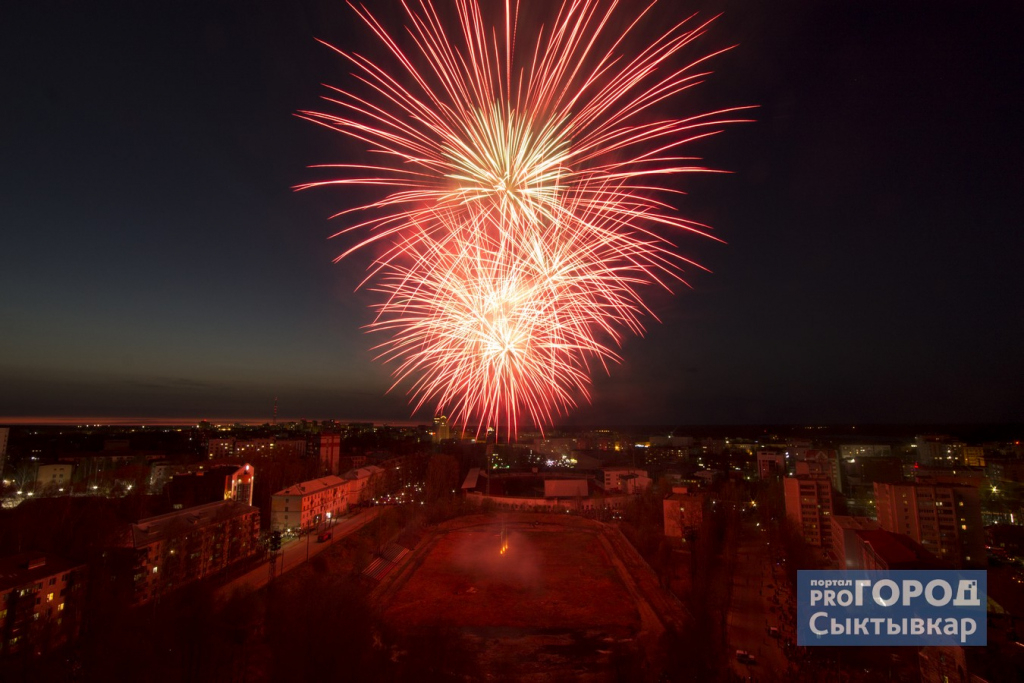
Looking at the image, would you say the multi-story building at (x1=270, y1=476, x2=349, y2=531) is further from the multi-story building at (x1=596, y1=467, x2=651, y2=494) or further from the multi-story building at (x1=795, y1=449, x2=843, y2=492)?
the multi-story building at (x1=795, y1=449, x2=843, y2=492)

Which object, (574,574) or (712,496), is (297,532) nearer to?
(574,574)

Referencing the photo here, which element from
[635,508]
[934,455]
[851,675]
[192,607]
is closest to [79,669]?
[192,607]

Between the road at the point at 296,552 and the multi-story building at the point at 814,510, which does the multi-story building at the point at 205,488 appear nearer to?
the road at the point at 296,552

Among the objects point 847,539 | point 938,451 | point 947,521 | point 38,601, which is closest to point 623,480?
point 847,539

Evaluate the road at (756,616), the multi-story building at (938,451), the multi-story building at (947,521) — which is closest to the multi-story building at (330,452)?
the road at (756,616)

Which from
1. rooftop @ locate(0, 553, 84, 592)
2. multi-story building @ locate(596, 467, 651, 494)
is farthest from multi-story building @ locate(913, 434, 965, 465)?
rooftop @ locate(0, 553, 84, 592)
